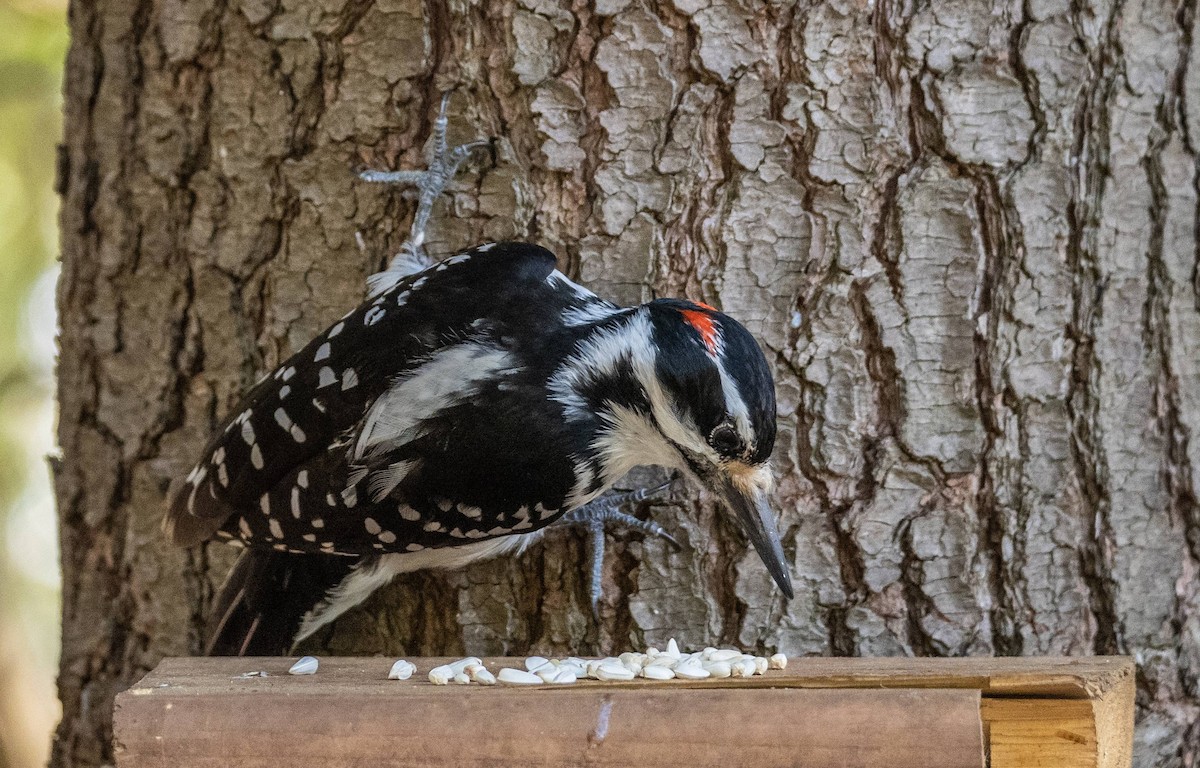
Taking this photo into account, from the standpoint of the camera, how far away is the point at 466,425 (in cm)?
192

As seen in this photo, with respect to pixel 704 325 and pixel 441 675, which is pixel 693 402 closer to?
pixel 704 325

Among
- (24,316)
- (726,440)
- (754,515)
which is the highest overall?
(24,316)

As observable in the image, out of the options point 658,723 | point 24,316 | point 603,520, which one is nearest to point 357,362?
point 603,520

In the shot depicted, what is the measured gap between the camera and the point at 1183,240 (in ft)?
6.84

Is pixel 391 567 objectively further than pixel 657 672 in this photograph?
Yes

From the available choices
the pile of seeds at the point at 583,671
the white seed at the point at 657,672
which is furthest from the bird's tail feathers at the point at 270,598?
the white seed at the point at 657,672

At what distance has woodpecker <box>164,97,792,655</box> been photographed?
1.87 meters

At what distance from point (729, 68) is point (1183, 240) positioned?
0.94 m

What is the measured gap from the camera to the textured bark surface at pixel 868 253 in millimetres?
1991

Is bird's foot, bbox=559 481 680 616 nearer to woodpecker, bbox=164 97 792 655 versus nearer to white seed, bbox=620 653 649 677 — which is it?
woodpecker, bbox=164 97 792 655

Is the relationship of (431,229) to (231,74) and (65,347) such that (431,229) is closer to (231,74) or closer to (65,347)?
(231,74)

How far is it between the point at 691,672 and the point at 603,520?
0.49 meters

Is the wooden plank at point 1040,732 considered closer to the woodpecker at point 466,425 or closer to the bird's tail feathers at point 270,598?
the woodpecker at point 466,425

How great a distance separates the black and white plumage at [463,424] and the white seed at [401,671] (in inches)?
12.4
